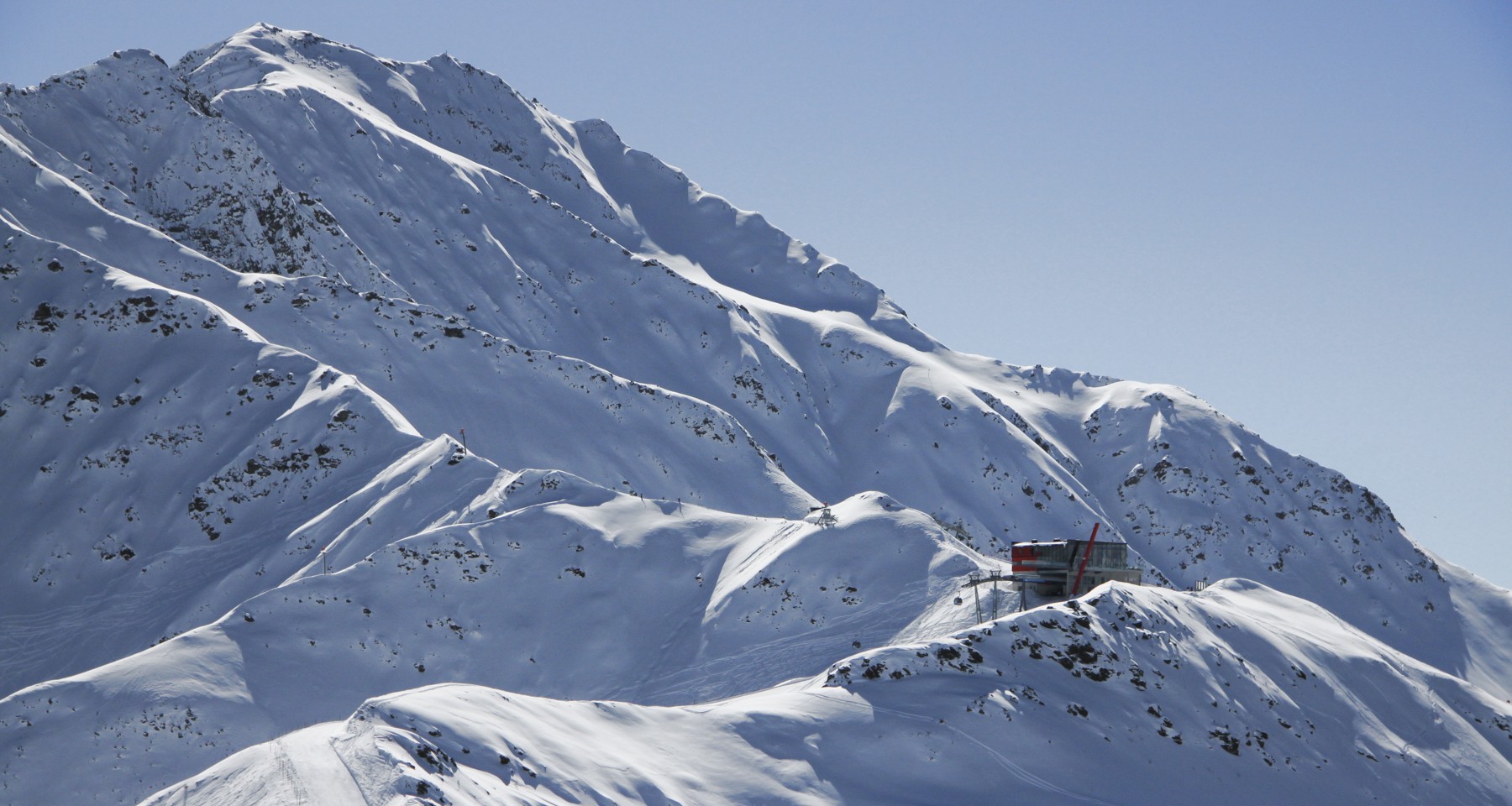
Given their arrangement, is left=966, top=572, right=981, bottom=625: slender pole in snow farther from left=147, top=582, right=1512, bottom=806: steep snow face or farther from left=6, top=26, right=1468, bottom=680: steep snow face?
left=6, top=26, right=1468, bottom=680: steep snow face

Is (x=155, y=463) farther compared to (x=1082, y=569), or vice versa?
(x=155, y=463)

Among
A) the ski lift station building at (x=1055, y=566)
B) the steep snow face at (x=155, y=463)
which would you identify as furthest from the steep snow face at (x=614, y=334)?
the ski lift station building at (x=1055, y=566)

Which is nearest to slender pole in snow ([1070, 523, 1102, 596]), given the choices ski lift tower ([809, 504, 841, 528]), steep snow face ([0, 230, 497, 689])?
ski lift tower ([809, 504, 841, 528])

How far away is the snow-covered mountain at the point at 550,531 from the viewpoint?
46.2 m

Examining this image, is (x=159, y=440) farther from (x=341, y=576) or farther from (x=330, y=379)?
(x=341, y=576)

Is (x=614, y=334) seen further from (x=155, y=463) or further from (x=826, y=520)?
(x=826, y=520)

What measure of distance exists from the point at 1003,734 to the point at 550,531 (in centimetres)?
2743

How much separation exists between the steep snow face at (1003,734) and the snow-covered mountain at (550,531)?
184mm

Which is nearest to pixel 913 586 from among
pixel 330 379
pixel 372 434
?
pixel 372 434

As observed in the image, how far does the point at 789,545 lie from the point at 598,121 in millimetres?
114905

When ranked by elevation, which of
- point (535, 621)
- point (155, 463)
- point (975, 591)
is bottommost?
point (535, 621)

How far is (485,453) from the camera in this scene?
86.1 meters

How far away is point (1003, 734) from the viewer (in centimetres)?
4722

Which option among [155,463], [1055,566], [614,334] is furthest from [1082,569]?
[614,334]
